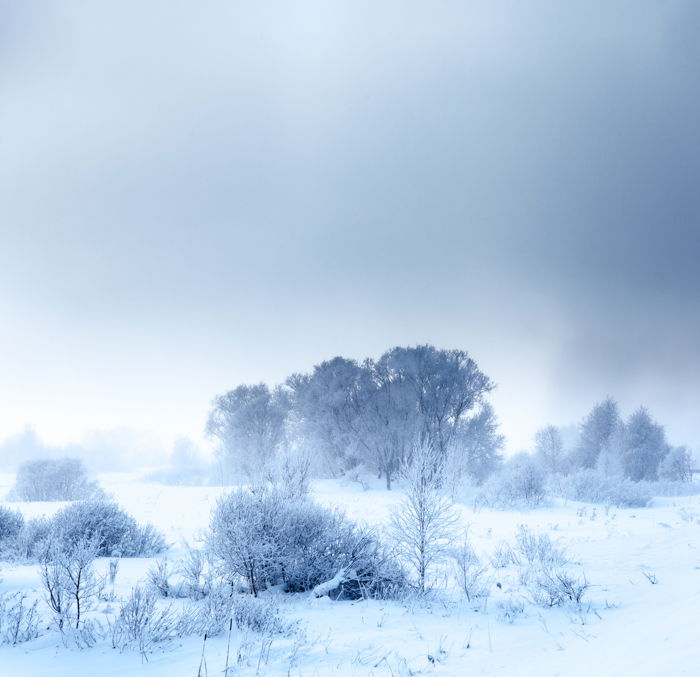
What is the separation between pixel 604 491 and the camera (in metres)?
29.4

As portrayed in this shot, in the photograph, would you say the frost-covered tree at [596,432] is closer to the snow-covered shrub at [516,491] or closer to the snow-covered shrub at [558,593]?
the snow-covered shrub at [516,491]

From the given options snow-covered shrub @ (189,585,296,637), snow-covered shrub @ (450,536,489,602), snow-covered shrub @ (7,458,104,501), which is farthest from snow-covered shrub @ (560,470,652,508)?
snow-covered shrub @ (7,458,104,501)

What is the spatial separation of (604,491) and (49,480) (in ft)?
122

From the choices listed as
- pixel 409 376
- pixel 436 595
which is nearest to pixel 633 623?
pixel 436 595

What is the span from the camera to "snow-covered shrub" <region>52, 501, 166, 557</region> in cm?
1233

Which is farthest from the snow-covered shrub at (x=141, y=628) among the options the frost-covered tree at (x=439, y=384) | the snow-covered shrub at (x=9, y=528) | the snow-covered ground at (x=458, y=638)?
the frost-covered tree at (x=439, y=384)

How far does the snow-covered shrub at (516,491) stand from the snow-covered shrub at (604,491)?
2858 millimetres

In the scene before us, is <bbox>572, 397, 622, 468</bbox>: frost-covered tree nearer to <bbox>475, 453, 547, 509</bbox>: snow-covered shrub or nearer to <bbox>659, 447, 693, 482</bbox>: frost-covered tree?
<bbox>659, 447, 693, 482</bbox>: frost-covered tree

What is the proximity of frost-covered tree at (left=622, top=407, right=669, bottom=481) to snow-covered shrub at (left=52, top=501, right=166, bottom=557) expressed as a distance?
46374 millimetres

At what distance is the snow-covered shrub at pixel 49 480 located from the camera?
3547 centimetres

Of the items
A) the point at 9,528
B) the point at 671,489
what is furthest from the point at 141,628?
the point at 671,489

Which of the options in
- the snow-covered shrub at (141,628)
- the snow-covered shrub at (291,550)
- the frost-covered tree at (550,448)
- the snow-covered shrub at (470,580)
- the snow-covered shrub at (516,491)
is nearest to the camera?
the snow-covered shrub at (141,628)

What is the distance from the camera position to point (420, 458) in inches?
411

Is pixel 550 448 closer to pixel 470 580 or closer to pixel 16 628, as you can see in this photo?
pixel 470 580
